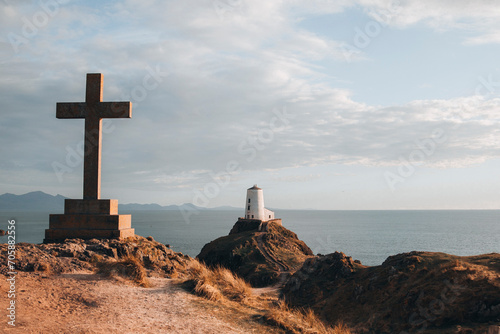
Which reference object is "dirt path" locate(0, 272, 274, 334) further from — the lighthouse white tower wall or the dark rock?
the lighthouse white tower wall

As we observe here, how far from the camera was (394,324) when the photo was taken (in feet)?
45.6

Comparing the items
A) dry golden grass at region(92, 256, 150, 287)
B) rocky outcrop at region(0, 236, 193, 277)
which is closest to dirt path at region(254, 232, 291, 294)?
rocky outcrop at region(0, 236, 193, 277)

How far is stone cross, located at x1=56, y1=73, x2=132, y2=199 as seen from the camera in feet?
39.6

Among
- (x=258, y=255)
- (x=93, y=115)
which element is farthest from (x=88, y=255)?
(x=258, y=255)

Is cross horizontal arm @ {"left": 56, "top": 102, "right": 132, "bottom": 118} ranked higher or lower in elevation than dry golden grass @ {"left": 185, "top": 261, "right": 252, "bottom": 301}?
higher

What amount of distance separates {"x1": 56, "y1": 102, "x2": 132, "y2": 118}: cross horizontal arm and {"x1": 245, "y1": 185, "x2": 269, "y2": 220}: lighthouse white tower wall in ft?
148

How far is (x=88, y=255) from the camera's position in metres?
9.70

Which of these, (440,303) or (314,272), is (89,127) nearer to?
(440,303)

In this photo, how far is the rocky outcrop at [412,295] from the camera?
1227 cm

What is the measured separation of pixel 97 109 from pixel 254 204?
4551cm

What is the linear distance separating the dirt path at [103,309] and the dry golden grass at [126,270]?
10.4 inches

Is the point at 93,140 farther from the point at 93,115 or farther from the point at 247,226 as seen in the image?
the point at 247,226

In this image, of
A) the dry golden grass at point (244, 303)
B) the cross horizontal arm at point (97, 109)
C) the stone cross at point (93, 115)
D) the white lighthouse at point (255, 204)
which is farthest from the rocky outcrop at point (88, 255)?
the white lighthouse at point (255, 204)

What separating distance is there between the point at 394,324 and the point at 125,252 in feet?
32.8
